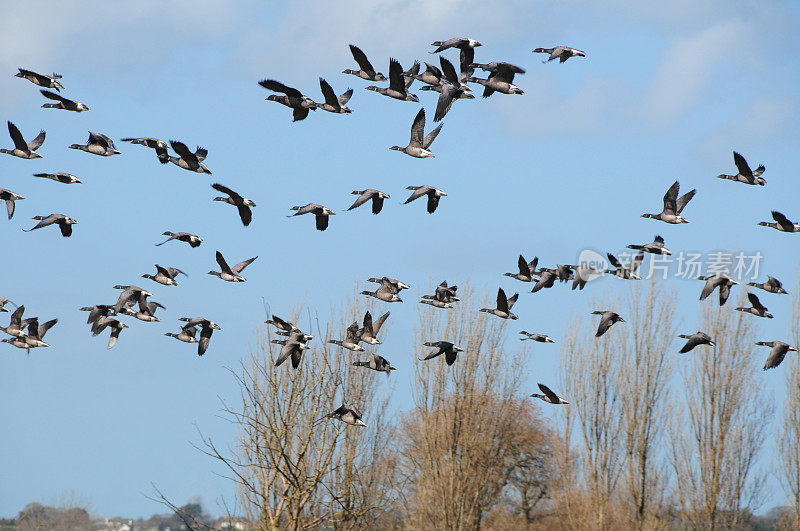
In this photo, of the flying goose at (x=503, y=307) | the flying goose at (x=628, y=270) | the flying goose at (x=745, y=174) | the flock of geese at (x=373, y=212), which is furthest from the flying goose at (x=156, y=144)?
the flying goose at (x=745, y=174)

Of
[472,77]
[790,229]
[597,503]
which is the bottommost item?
[597,503]

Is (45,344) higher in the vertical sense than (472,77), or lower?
lower

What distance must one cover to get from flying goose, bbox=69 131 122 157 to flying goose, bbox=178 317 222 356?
303 centimetres

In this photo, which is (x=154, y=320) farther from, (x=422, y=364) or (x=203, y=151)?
(x=422, y=364)

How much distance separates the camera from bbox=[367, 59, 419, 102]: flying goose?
13.3 meters

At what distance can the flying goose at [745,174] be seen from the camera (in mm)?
14430

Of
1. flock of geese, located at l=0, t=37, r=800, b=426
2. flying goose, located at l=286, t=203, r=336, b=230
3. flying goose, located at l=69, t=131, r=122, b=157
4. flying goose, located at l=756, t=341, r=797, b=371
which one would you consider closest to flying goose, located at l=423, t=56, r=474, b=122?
flock of geese, located at l=0, t=37, r=800, b=426

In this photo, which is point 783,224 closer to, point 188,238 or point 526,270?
point 526,270

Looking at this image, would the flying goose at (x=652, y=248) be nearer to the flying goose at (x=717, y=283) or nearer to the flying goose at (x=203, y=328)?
the flying goose at (x=717, y=283)

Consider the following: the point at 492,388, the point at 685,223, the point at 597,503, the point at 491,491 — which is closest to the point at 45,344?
the point at 685,223

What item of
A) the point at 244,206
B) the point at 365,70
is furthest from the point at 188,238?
the point at 365,70

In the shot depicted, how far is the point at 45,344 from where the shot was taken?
15.3m

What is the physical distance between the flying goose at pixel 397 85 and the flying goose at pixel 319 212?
2172 mm

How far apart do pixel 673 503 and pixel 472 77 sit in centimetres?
2318
